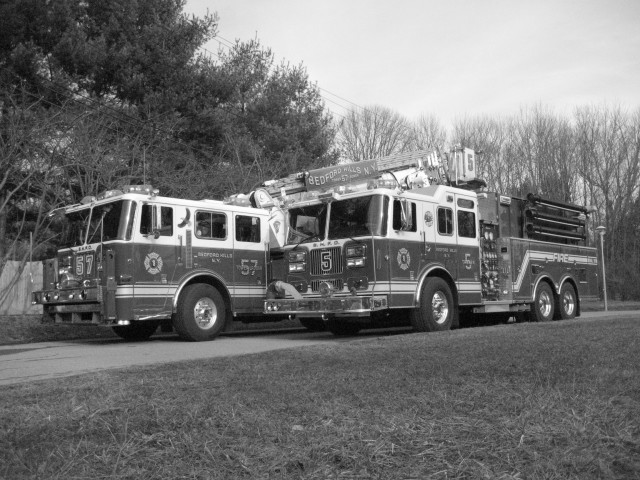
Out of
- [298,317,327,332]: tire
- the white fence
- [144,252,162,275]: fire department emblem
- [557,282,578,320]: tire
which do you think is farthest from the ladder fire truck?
the white fence

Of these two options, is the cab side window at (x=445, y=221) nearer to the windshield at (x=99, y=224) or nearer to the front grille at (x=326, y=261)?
the front grille at (x=326, y=261)

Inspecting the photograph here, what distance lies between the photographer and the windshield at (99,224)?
471 inches

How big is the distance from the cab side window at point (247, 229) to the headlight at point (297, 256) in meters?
1.08

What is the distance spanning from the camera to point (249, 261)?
45.2 feet

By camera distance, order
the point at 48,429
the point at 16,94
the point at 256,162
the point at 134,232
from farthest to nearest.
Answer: the point at 256,162, the point at 16,94, the point at 134,232, the point at 48,429

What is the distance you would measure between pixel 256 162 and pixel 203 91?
3069 mm

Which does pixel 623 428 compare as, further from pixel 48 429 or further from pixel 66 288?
pixel 66 288

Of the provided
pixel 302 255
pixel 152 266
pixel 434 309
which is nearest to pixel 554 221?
pixel 434 309

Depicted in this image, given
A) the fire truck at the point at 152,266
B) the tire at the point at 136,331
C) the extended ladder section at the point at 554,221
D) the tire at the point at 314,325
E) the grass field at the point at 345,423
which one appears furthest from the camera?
the extended ladder section at the point at 554,221

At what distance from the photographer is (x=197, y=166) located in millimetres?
22969

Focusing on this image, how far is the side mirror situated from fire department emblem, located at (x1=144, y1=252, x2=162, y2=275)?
14.5 feet

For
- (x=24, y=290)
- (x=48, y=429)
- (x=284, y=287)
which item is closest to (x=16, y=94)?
(x=24, y=290)

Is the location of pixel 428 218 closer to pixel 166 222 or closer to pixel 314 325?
pixel 314 325

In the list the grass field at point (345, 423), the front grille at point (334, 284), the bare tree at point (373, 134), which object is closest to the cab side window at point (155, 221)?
the front grille at point (334, 284)
